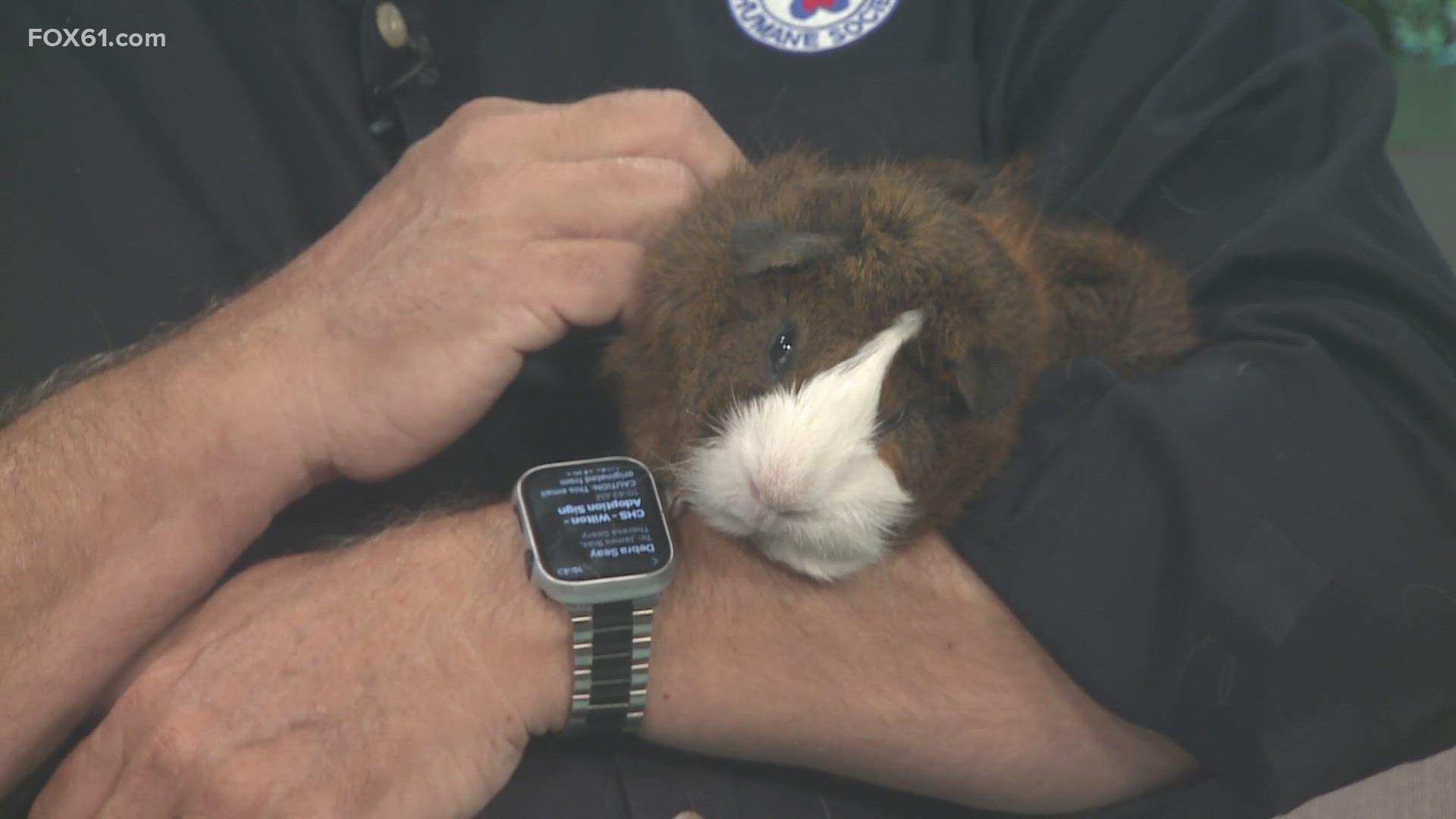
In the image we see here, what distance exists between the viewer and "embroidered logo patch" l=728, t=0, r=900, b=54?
182cm

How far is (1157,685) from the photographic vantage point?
4.16ft

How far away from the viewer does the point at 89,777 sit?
1279 millimetres

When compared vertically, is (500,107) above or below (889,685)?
above

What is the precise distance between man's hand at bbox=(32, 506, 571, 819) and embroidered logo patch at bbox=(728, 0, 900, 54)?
933 millimetres

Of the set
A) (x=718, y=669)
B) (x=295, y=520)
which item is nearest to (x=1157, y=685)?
(x=718, y=669)

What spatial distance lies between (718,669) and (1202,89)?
1059mm

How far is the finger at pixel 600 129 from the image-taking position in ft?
4.81

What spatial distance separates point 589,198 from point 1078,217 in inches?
28.5

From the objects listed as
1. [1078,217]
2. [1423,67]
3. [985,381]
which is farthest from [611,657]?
[1423,67]

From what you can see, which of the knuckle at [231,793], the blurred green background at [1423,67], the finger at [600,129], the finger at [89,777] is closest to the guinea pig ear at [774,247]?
the finger at [600,129]

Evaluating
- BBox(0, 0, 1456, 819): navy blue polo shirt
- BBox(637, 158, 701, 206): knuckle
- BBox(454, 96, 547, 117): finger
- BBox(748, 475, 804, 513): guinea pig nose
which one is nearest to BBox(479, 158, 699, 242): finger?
BBox(637, 158, 701, 206): knuckle

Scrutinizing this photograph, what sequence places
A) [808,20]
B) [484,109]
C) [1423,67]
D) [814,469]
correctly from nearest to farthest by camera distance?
[814,469] → [484,109] → [808,20] → [1423,67]

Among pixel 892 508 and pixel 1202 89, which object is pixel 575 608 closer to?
pixel 892 508

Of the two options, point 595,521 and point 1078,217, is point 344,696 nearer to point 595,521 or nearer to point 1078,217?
point 595,521
